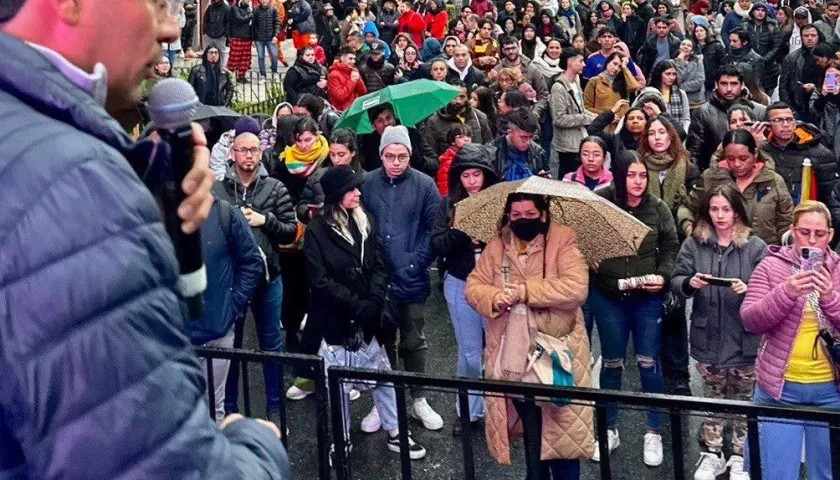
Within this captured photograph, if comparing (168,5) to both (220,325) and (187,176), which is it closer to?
(187,176)

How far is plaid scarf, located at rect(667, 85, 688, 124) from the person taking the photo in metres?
12.2

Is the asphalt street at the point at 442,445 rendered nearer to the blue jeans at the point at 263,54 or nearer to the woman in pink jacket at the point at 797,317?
the woman in pink jacket at the point at 797,317

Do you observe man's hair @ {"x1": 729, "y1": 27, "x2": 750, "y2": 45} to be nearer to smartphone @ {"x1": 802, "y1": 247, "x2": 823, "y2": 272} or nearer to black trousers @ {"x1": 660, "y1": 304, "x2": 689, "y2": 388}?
black trousers @ {"x1": 660, "y1": 304, "x2": 689, "y2": 388}

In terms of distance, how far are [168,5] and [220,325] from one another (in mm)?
4974

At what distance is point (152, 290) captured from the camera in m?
1.45

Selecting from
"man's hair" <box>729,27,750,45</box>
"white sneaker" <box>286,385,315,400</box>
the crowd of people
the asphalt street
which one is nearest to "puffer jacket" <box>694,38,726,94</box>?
"man's hair" <box>729,27,750,45</box>

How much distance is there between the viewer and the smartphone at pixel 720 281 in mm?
6535

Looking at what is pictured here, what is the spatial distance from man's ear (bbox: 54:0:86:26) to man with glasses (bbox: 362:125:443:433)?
5.87 m

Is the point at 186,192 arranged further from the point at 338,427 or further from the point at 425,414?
the point at 425,414

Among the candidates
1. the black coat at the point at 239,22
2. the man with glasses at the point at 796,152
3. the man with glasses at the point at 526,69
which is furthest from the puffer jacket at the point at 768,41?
the black coat at the point at 239,22

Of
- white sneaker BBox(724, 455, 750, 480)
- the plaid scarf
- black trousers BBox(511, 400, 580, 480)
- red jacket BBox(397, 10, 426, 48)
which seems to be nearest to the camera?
black trousers BBox(511, 400, 580, 480)

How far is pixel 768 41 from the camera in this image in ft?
59.9

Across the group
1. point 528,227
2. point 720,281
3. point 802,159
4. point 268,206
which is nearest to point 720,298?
point 720,281

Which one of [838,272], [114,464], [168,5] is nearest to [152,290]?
[114,464]
